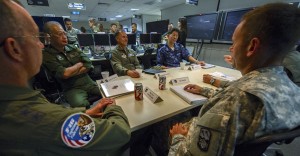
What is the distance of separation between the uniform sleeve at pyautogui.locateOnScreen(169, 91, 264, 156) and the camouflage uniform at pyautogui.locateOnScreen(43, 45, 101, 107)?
1437 mm

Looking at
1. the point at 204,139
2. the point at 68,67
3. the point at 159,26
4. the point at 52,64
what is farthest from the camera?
the point at 159,26

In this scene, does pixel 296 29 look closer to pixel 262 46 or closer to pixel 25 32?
pixel 262 46

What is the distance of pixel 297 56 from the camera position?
1.32m

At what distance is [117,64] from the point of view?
2076mm

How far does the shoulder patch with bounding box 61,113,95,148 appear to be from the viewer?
51 centimetres

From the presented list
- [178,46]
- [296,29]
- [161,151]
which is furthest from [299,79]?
[178,46]

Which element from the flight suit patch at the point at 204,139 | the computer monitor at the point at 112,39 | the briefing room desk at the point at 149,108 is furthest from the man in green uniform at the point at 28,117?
the computer monitor at the point at 112,39

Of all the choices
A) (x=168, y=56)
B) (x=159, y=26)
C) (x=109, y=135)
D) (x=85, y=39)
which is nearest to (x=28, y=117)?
(x=109, y=135)

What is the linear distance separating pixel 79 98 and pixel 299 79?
2.29 m

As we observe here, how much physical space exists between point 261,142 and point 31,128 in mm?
772

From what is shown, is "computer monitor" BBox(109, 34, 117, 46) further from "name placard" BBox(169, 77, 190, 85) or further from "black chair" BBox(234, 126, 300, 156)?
"black chair" BBox(234, 126, 300, 156)

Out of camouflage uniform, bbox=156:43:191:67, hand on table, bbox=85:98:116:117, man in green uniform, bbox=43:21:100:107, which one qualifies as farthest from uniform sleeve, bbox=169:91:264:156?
camouflage uniform, bbox=156:43:191:67

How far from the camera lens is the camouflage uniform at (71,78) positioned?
1.66 metres

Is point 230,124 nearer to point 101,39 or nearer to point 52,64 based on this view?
point 52,64
